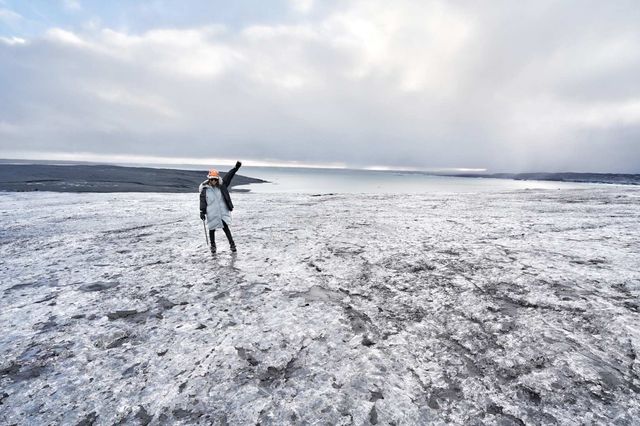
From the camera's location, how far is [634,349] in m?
3.92

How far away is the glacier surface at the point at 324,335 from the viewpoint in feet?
10.5

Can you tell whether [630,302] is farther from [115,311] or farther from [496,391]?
[115,311]

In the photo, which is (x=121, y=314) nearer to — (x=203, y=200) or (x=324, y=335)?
(x=324, y=335)

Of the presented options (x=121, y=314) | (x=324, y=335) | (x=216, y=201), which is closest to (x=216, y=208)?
(x=216, y=201)

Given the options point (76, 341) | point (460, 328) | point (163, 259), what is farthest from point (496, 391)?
point (163, 259)

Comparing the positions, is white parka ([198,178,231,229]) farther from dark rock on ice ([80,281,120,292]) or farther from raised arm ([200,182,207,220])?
dark rock on ice ([80,281,120,292])

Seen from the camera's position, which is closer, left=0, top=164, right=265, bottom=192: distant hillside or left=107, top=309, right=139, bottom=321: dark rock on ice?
left=107, top=309, right=139, bottom=321: dark rock on ice

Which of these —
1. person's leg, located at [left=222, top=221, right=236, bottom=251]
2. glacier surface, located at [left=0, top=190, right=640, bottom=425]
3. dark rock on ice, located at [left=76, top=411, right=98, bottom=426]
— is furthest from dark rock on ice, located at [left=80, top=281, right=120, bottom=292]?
dark rock on ice, located at [left=76, top=411, right=98, bottom=426]

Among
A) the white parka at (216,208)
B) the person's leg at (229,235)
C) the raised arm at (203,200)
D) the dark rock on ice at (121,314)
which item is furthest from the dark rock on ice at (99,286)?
the person's leg at (229,235)

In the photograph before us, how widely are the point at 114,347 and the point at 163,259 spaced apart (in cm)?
429

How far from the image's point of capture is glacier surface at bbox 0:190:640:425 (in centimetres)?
321

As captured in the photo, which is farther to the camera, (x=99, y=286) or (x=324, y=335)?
(x=99, y=286)

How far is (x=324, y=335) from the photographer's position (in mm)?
4512

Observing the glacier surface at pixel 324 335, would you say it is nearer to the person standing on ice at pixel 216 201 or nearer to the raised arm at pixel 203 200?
the person standing on ice at pixel 216 201
